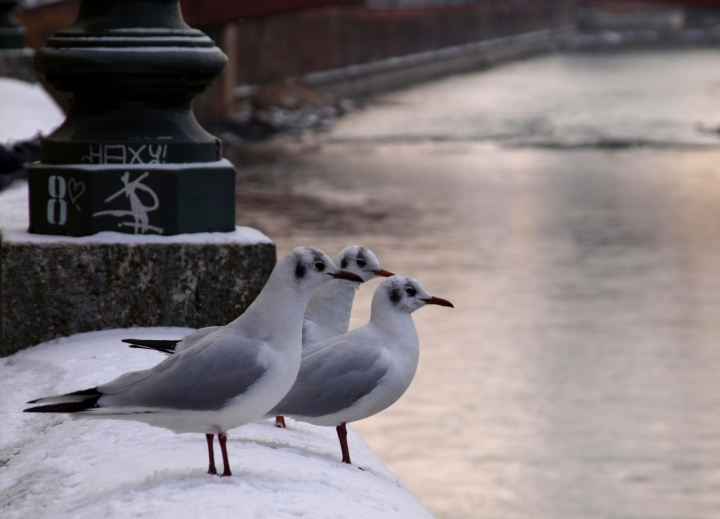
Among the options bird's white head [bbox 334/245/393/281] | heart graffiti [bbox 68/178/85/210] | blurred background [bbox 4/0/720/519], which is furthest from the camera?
blurred background [bbox 4/0/720/519]

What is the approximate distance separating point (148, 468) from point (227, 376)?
0.99ft

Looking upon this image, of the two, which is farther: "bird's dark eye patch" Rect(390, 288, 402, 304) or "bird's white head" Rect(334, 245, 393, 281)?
"bird's white head" Rect(334, 245, 393, 281)

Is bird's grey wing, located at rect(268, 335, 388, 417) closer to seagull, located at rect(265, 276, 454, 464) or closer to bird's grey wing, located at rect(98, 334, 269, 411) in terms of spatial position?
seagull, located at rect(265, 276, 454, 464)

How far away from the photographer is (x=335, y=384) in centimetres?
336

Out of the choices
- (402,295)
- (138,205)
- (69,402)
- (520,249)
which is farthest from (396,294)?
(520,249)

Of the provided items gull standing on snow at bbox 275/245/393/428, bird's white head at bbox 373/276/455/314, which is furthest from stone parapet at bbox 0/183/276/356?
bird's white head at bbox 373/276/455/314

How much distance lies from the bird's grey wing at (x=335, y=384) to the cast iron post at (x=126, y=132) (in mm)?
1053

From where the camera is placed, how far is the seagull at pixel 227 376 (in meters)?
2.87

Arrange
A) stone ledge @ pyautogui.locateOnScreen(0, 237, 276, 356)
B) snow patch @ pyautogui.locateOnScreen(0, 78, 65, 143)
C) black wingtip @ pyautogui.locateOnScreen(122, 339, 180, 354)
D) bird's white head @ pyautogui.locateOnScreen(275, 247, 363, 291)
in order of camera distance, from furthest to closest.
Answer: snow patch @ pyautogui.locateOnScreen(0, 78, 65, 143) < stone ledge @ pyautogui.locateOnScreen(0, 237, 276, 356) < black wingtip @ pyautogui.locateOnScreen(122, 339, 180, 354) < bird's white head @ pyautogui.locateOnScreen(275, 247, 363, 291)

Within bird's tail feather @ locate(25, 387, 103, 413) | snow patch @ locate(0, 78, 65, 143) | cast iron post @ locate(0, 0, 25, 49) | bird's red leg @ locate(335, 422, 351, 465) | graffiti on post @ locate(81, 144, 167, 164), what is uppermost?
cast iron post @ locate(0, 0, 25, 49)

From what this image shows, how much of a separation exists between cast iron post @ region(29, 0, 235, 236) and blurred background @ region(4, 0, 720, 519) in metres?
2.07

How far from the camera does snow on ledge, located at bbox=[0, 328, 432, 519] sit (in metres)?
2.68

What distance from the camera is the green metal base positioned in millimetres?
4129

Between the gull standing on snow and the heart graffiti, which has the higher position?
the heart graffiti
